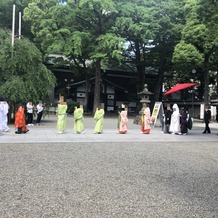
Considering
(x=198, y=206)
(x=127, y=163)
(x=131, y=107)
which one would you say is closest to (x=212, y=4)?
(x=127, y=163)

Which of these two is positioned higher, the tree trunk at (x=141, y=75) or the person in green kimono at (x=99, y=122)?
the tree trunk at (x=141, y=75)

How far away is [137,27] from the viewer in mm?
30203

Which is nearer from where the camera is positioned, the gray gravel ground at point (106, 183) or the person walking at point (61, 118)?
the gray gravel ground at point (106, 183)

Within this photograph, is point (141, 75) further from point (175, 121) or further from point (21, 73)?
point (175, 121)

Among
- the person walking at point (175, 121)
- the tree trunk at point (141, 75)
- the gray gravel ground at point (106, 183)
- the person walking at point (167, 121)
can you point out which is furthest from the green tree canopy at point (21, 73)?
the tree trunk at point (141, 75)

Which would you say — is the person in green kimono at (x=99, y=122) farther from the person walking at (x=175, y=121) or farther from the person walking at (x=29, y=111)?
the person walking at (x=29, y=111)

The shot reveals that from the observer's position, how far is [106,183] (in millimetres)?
6164

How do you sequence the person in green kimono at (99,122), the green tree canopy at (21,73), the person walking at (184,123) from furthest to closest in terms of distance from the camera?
the green tree canopy at (21,73), the person walking at (184,123), the person in green kimono at (99,122)

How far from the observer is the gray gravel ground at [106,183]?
4.64 m

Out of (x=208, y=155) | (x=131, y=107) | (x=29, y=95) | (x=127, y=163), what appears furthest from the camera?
(x=131, y=107)

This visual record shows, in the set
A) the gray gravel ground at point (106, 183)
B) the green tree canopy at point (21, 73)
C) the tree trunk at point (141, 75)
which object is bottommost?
the gray gravel ground at point (106, 183)

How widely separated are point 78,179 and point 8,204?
188 cm

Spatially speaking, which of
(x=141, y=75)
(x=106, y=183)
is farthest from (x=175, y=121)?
(x=141, y=75)

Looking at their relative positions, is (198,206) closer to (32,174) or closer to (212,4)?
(32,174)
